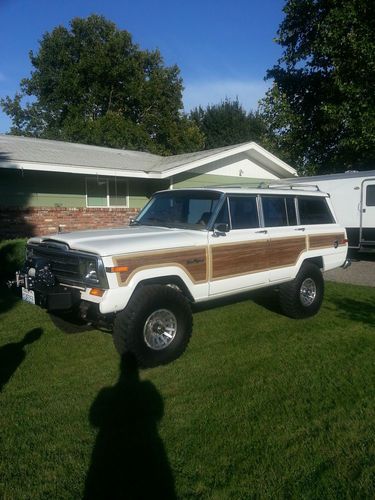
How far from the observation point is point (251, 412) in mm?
3637

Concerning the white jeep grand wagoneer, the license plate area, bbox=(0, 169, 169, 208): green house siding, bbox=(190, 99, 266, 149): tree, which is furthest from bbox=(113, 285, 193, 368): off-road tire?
bbox=(190, 99, 266, 149): tree

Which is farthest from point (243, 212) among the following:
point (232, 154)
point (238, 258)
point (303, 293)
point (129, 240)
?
point (232, 154)

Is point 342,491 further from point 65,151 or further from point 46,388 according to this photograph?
point 65,151

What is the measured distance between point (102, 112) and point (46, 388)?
35.2 meters

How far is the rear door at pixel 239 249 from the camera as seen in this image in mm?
5191

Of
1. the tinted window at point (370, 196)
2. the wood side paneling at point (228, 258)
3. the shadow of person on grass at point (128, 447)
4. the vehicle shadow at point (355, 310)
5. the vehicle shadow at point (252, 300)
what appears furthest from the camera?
the tinted window at point (370, 196)

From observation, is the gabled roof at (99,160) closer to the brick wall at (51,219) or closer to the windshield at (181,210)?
the brick wall at (51,219)

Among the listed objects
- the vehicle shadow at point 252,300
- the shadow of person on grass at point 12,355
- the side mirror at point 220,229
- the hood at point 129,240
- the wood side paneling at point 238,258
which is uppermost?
the side mirror at point 220,229

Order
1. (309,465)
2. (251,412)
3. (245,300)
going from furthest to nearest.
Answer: (245,300), (251,412), (309,465)

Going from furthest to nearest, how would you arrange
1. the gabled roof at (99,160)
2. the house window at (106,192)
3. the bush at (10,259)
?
the house window at (106,192)
the gabled roof at (99,160)
the bush at (10,259)

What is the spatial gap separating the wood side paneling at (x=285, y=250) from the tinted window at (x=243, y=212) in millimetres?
442

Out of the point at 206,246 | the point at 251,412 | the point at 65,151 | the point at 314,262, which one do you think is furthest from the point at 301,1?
the point at 251,412

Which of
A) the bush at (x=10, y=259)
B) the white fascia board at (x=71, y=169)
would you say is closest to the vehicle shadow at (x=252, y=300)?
the bush at (x=10, y=259)

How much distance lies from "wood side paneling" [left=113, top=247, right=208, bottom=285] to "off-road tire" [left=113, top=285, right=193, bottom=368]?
0.88ft
